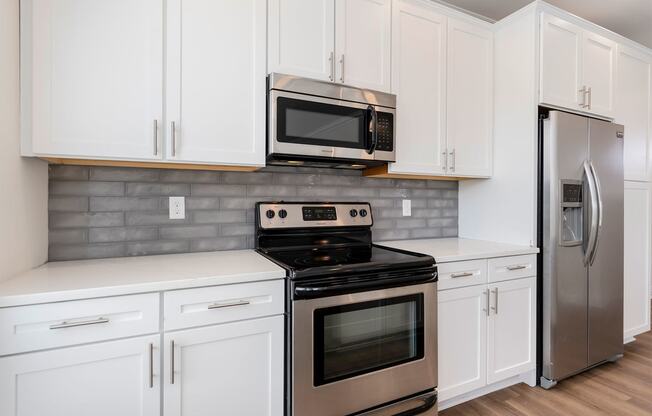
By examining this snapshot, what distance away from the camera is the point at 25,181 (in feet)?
4.60

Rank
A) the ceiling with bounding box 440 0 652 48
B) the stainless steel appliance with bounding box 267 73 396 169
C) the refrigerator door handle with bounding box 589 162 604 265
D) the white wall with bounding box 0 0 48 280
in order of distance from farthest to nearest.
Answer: the ceiling with bounding box 440 0 652 48, the refrigerator door handle with bounding box 589 162 604 265, the stainless steel appliance with bounding box 267 73 396 169, the white wall with bounding box 0 0 48 280

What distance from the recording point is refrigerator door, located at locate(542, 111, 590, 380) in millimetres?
2191

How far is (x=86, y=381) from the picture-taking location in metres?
1.20

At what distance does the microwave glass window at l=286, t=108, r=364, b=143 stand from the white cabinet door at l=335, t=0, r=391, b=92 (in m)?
0.23

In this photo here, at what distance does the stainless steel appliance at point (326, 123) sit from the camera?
1.75 meters

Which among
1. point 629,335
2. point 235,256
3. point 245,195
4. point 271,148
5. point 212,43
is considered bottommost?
point 629,335

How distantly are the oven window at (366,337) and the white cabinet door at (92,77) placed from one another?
1.10 meters

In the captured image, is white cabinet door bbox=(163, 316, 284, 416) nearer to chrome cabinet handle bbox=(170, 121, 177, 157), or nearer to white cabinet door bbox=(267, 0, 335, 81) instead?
chrome cabinet handle bbox=(170, 121, 177, 157)

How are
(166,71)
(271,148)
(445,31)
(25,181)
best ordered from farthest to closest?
(445,31) → (271,148) → (166,71) → (25,181)

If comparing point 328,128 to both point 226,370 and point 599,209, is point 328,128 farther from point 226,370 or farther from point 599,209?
point 599,209

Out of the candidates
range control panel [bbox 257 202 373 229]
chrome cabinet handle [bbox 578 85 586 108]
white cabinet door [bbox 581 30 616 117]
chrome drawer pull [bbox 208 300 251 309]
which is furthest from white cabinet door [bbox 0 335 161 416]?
white cabinet door [bbox 581 30 616 117]

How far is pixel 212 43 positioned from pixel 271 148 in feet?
1.84

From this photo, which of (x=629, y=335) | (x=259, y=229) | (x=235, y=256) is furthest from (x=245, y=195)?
(x=629, y=335)

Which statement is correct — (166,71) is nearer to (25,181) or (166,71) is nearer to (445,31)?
(25,181)
